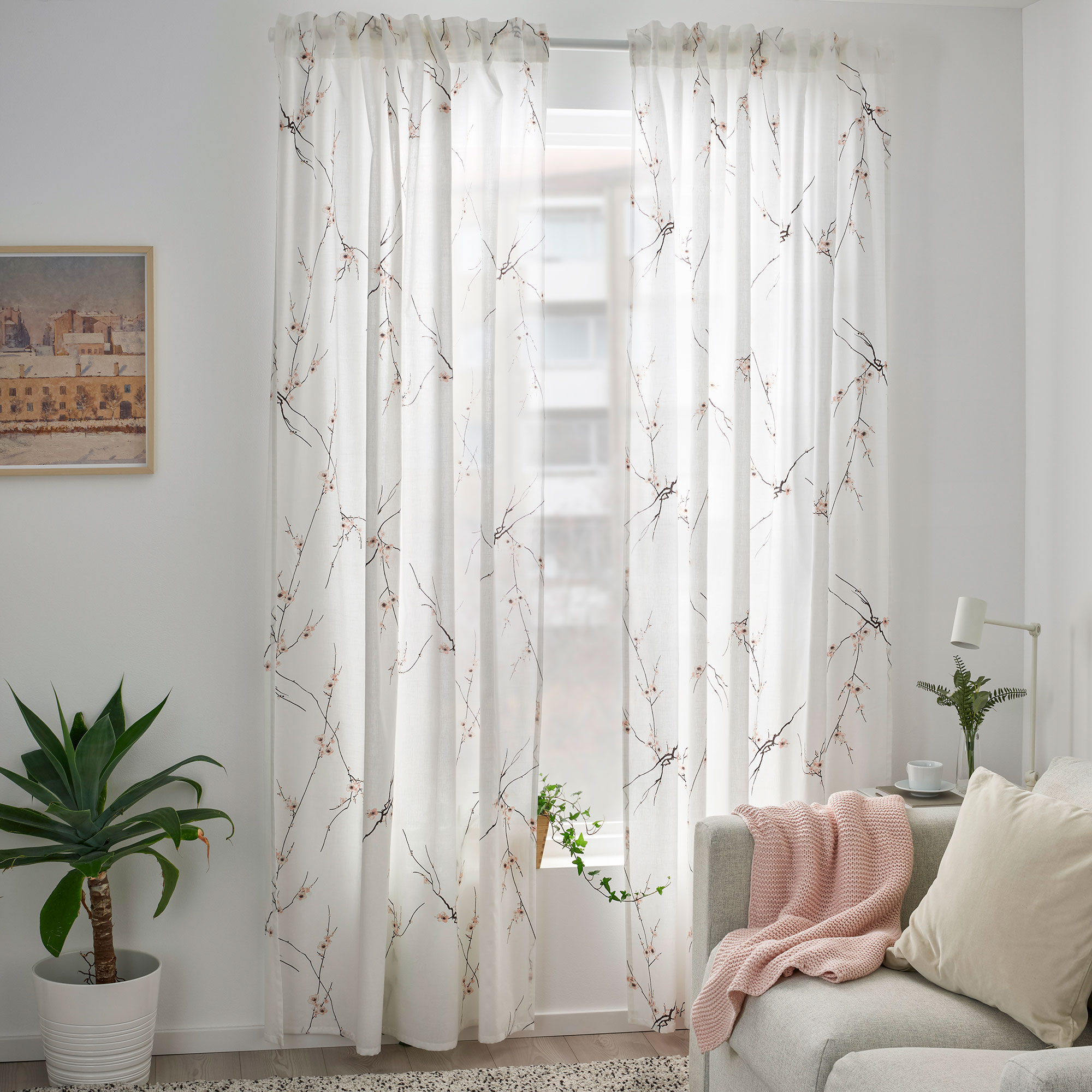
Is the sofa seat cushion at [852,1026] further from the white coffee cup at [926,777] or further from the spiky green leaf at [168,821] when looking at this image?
Result: the spiky green leaf at [168,821]

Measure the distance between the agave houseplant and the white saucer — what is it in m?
1.73

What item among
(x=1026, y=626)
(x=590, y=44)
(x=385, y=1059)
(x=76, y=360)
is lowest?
(x=385, y=1059)

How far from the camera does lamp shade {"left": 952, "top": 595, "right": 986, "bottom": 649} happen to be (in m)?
2.56

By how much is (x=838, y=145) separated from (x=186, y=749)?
2.40 m

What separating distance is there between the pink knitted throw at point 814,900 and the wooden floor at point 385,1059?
2.41 ft

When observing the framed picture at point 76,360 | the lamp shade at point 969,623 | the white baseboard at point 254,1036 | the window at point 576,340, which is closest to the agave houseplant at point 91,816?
the white baseboard at point 254,1036

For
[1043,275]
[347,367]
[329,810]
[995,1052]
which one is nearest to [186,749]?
[329,810]

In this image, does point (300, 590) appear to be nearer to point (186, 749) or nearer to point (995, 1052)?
point (186, 749)

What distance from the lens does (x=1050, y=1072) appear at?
1.41 meters

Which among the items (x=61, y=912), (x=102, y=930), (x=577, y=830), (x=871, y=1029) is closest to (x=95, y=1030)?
(x=102, y=930)

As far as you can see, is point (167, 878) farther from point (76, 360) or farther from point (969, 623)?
point (969, 623)

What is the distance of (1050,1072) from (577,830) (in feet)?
5.53

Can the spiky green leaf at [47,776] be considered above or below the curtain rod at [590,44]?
below

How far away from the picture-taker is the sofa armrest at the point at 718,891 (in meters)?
2.23
